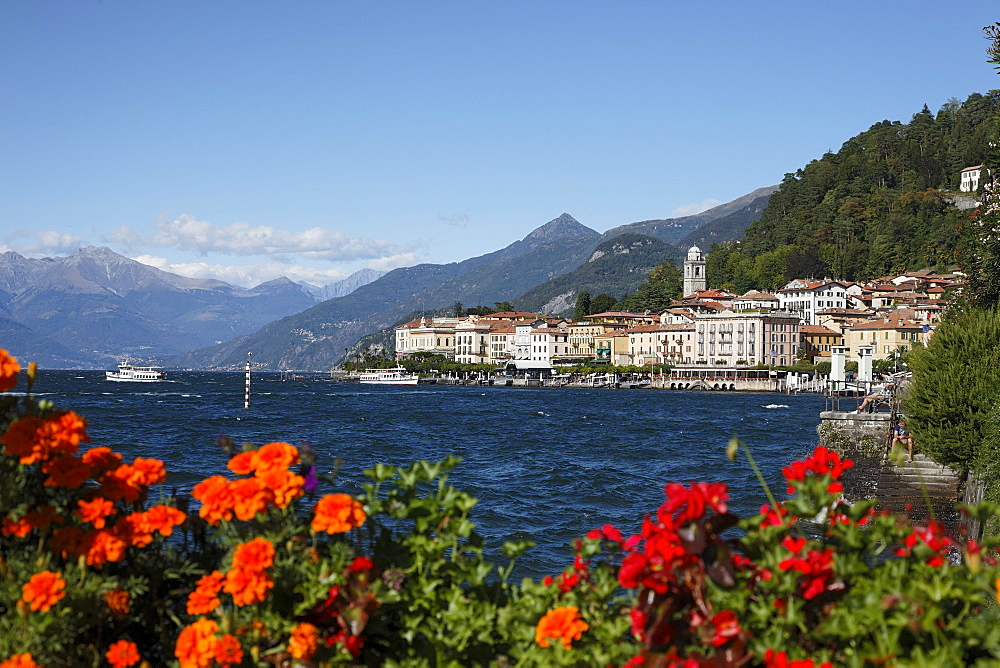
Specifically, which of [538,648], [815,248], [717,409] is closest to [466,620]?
[538,648]

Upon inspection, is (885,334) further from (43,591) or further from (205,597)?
(43,591)

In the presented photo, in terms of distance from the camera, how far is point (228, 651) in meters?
3.56

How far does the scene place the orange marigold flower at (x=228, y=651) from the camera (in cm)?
355

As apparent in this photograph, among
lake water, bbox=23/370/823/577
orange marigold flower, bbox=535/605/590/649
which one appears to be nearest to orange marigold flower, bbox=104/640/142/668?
orange marigold flower, bbox=535/605/590/649

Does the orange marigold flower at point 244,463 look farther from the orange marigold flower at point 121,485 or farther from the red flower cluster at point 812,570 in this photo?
the red flower cluster at point 812,570

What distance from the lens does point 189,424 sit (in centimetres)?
4662

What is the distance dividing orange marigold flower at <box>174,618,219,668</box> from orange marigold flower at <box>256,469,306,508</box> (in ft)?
1.72

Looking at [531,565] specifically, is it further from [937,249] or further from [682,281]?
[682,281]

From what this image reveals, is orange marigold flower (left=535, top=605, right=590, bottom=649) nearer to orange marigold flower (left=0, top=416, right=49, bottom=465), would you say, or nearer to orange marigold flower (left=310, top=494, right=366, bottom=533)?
orange marigold flower (left=310, top=494, right=366, bottom=533)

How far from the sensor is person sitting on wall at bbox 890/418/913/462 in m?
22.1

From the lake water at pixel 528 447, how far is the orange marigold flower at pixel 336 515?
272 inches

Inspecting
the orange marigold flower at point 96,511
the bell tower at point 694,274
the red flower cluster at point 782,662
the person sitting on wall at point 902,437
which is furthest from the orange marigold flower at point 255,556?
the bell tower at point 694,274

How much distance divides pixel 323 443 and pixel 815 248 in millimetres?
122868

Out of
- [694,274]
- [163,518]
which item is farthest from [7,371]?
[694,274]
